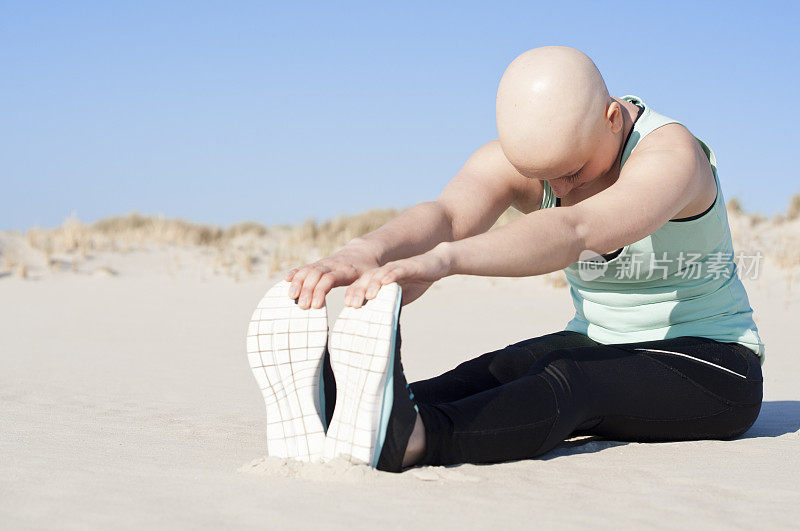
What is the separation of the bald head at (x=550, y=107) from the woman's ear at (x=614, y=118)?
4 cm

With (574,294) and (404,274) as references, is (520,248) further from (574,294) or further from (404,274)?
(574,294)

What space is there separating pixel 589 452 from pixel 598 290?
0.56 metres

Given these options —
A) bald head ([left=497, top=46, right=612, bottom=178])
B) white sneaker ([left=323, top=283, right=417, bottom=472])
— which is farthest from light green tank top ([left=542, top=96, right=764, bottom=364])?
white sneaker ([left=323, top=283, right=417, bottom=472])

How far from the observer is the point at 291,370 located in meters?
1.94

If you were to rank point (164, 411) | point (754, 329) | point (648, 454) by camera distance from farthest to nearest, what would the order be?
point (164, 411), point (754, 329), point (648, 454)

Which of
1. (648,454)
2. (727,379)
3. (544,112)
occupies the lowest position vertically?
(648,454)

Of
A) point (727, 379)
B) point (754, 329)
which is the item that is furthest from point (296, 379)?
point (754, 329)

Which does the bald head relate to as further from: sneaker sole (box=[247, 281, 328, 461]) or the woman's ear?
sneaker sole (box=[247, 281, 328, 461])

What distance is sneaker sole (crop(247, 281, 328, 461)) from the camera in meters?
1.93

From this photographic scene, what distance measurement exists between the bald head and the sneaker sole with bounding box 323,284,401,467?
0.61 meters

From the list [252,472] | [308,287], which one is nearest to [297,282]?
[308,287]

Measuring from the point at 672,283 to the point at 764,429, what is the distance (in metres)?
0.70

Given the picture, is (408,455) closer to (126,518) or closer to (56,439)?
(126,518)

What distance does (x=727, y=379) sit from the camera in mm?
2396
